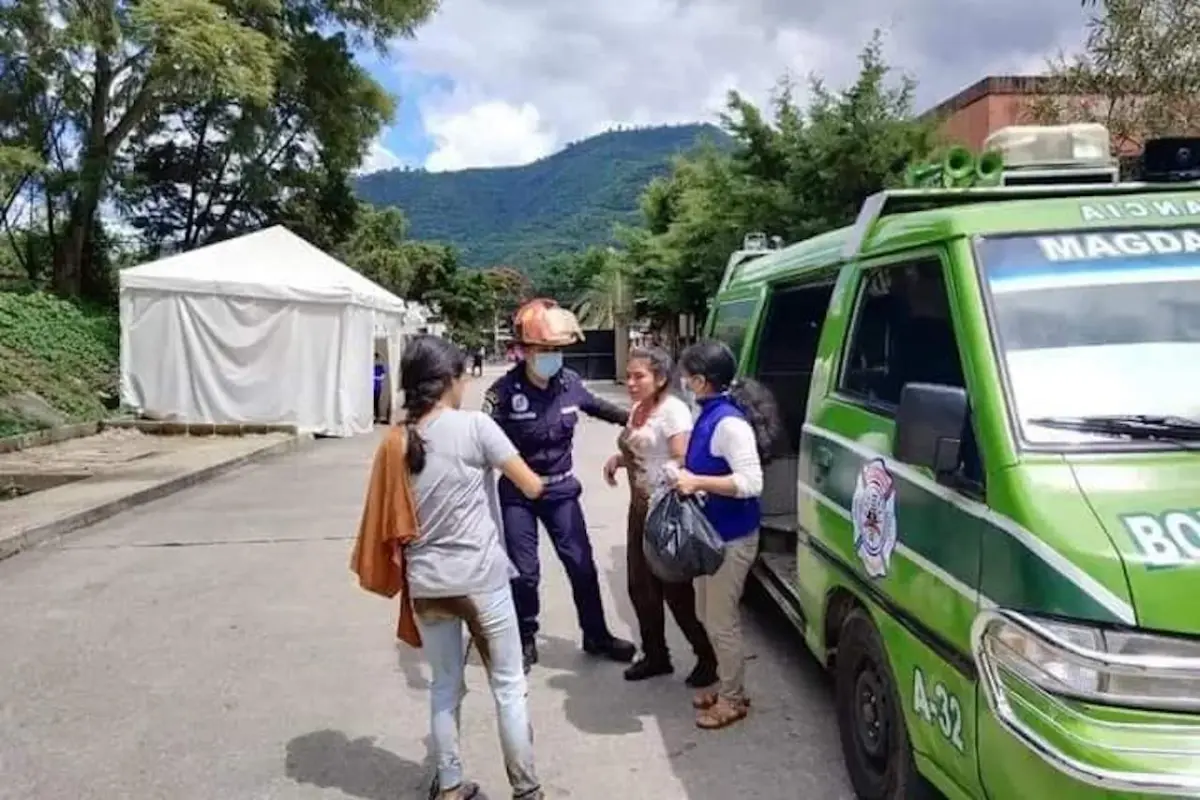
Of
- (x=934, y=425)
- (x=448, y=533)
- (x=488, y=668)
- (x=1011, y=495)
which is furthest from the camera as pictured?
(x=488, y=668)

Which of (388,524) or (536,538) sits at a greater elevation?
(388,524)

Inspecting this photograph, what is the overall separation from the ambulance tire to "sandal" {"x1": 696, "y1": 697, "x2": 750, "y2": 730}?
2.08 feet

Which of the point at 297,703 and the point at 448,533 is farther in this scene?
the point at 297,703

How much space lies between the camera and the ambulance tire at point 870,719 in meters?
3.70

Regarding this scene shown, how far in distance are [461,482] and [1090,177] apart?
3.42 metres

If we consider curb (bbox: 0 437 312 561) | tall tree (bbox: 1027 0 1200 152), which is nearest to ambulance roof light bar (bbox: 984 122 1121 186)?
tall tree (bbox: 1027 0 1200 152)

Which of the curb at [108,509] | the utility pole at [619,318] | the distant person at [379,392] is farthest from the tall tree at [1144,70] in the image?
the utility pole at [619,318]

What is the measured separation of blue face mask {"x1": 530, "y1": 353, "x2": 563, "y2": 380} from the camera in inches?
214

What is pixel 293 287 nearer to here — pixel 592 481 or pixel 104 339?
pixel 104 339

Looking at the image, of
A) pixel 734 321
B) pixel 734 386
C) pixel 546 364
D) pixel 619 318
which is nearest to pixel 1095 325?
pixel 734 386

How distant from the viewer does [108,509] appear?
445 inches

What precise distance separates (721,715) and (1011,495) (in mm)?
2403

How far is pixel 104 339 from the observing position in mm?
22469

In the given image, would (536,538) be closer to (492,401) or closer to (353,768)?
(492,401)
